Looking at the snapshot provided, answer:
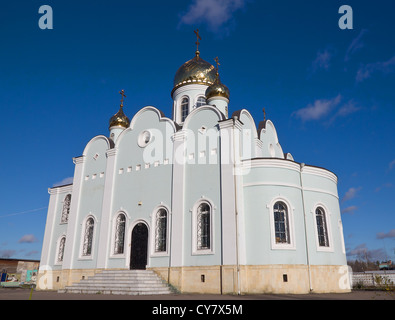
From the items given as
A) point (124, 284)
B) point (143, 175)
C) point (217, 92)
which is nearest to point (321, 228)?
point (217, 92)

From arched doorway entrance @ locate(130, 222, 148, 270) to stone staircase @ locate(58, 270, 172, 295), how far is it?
106 centimetres

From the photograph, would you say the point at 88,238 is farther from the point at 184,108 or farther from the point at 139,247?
the point at 184,108

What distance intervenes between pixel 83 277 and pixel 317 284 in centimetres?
1123

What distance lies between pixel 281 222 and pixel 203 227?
3251 mm

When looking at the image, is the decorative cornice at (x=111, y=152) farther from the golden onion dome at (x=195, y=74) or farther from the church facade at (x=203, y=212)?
the golden onion dome at (x=195, y=74)

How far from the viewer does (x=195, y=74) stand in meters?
20.4

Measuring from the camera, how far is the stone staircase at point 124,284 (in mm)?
12844

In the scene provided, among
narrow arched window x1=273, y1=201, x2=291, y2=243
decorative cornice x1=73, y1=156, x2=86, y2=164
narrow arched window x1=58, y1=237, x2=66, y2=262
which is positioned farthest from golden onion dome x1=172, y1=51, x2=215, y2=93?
narrow arched window x1=58, y1=237, x2=66, y2=262

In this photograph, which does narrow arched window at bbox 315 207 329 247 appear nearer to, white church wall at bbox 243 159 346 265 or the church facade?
the church facade

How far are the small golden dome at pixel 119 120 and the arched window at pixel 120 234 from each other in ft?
20.3

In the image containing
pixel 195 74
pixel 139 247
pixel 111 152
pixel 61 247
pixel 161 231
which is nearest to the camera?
pixel 161 231

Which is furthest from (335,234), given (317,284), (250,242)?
(250,242)

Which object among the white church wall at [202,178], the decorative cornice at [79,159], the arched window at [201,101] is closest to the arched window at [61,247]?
the decorative cornice at [79,159]

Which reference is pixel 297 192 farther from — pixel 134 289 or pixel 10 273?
pixel 10 273
